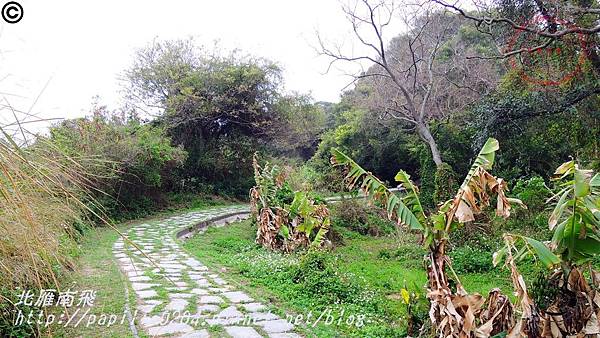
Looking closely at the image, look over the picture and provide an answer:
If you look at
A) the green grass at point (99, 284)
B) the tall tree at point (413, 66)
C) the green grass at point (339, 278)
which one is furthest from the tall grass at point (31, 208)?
the tall tree at point (413, 66)

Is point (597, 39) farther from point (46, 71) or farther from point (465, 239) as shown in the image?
point (46, 71)

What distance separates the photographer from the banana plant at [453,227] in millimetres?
2939

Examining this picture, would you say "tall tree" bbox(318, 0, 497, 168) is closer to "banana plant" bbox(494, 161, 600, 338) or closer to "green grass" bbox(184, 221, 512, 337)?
"green grass" bbox(184, 221, 512, 337)

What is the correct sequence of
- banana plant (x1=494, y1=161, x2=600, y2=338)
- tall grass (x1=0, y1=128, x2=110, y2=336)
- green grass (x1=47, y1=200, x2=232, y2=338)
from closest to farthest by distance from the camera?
tall grass (x1=0, y1=128, x2=110, y2=336) → banana plant (x1=494, y1=161, x2=600, y2=338) → green grass (x1=47, y1=200, x2=232, y2=338)

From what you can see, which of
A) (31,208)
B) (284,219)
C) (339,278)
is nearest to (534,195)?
(284,219)

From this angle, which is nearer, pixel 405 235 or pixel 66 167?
pixel 66 167

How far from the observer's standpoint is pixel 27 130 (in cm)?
196

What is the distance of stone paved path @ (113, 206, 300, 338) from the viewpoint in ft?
11.3

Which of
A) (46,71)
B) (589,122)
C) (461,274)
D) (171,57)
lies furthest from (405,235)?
Answer: (171,57)

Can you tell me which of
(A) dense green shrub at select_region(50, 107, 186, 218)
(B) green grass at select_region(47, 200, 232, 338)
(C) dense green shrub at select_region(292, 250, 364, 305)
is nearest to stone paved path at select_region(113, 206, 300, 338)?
(B) green grass at select_region(47, 200, 232, 338)

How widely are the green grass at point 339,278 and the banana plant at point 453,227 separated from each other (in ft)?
1.66

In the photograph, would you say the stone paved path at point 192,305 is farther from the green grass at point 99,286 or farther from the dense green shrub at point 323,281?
the dense green shrub at point 323,281

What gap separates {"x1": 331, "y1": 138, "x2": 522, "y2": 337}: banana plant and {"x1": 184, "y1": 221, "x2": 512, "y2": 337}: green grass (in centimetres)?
50

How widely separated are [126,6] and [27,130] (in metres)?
2.73
